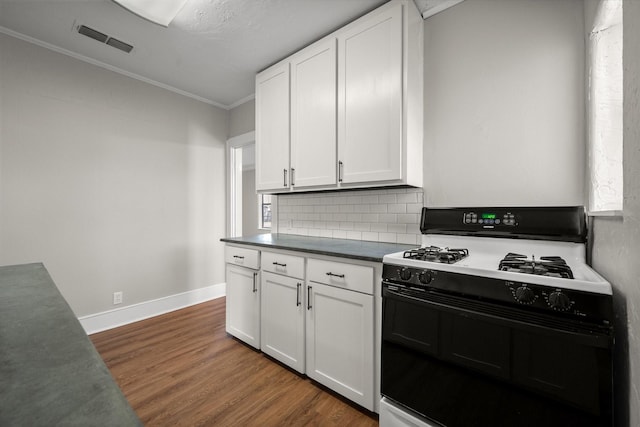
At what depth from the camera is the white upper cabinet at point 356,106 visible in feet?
5.84

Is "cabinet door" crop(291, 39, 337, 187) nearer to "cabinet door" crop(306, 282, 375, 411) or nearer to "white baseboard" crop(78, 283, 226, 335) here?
"cabinet door" crop(306, 282, 375, 411)

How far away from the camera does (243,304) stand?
91.0 inches

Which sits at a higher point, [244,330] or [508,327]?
[508,327]

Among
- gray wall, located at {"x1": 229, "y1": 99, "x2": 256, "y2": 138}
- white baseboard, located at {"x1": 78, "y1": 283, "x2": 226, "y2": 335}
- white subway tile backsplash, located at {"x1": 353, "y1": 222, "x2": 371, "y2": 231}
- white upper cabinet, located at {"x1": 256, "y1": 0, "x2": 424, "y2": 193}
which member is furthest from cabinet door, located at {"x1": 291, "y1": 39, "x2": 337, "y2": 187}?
white baseboard, located at {"x1": 78, "y1": 283, "x2": 226, "y2": 335}

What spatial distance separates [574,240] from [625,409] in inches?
27.5

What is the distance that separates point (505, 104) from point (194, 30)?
7.25 ft

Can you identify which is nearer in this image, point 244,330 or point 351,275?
point 351,275

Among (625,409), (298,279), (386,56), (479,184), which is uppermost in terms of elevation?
(386,56)

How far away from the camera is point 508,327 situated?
1035 millimetres

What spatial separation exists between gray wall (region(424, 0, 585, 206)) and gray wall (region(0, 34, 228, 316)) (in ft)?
8.71

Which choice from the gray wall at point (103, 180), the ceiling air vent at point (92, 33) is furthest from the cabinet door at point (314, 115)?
the gray wall at point (103, 180)

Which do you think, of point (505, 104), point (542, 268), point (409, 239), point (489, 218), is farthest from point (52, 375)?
point (505, 104)

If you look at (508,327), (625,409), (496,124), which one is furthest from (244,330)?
(496,124)

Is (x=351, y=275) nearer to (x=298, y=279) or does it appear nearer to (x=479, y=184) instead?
(x=298, y=279)
